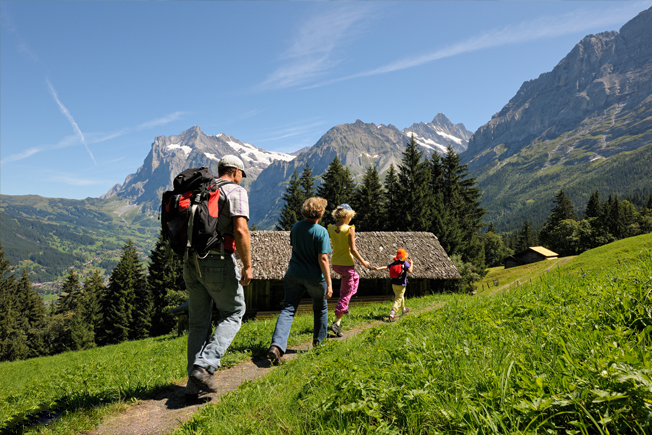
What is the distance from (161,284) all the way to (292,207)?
2200 cm

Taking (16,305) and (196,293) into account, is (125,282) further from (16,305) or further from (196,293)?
(196,293)

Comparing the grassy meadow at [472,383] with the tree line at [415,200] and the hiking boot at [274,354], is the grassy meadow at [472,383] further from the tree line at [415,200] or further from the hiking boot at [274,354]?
the tree line at [415,200]

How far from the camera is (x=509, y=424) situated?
6.44 feet

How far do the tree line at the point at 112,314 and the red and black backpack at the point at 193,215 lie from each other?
4225cm

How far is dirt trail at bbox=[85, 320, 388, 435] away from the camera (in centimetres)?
333

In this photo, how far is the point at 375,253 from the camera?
20125 millimetres

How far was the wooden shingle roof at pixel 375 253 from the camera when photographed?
56.2 ft

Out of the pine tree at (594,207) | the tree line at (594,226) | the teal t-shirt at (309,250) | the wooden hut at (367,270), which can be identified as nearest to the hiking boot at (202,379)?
the teal t-shirt at (309,250)

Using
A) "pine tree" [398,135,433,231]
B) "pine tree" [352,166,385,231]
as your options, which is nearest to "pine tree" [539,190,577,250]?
"pine tree" [398,135,433,231]

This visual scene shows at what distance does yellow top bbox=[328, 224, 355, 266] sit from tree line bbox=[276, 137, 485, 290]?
96.4 ft

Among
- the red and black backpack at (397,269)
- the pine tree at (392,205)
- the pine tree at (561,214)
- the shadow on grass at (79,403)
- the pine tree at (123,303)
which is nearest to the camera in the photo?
the shadow on grass at (79,403)

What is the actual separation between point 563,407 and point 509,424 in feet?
1.03

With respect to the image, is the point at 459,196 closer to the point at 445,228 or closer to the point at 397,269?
the point at 445,228

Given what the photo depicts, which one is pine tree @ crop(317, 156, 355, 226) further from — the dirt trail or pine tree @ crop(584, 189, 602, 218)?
pine tree @ crop(584, 189, 602, 218)
